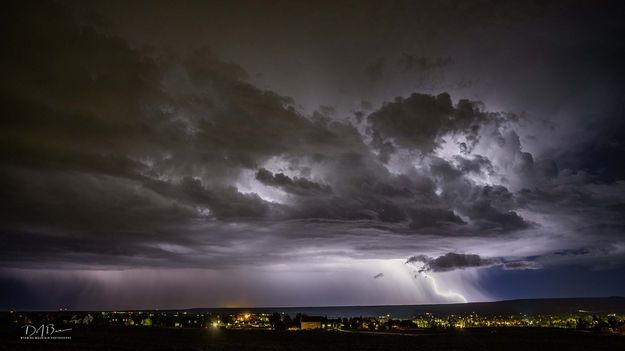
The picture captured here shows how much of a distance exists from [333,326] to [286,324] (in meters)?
20.1

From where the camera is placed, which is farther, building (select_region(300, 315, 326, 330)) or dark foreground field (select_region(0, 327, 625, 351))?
building (select_region(300, 315, 326, 330))

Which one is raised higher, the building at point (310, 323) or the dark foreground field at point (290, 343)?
the dark foreground field at point (290, 343)

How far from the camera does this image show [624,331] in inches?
6068

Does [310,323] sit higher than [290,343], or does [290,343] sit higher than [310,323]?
[290,343]

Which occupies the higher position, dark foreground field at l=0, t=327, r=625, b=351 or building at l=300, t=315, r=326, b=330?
dark foreground field at l=0, t=327, r=625, b=351

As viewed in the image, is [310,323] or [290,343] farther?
[310,323]

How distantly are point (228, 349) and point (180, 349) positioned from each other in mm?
8550

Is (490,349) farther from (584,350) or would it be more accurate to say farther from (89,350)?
(89,350)

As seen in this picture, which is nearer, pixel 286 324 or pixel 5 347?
pixel 5 347

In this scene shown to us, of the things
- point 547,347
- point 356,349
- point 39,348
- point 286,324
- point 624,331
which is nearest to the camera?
point 39,348

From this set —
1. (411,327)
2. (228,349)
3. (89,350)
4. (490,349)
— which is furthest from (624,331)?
(89,350)

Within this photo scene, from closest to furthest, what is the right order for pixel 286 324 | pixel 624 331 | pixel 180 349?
pixel 180 349, pixel 624 331, pixel 286 324

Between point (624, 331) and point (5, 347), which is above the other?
point (5, 347)

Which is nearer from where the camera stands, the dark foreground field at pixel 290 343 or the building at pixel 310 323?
the dark foreground field at pixel 290 343
